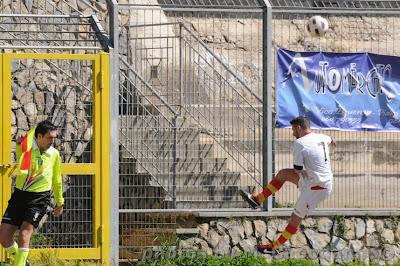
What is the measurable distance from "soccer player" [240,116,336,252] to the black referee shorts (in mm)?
3209

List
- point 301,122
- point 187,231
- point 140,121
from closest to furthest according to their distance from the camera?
point 301,122, point 187,231, point 140,121

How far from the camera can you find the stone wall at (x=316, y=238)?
50.8 ft

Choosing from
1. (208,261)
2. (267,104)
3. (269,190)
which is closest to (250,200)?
(269,190)

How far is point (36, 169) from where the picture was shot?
1372cm

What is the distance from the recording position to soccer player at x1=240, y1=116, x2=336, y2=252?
14.9 meters

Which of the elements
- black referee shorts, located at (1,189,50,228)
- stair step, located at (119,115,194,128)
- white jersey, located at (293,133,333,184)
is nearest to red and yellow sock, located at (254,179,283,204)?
white jersey, located at (293,133,333,184)

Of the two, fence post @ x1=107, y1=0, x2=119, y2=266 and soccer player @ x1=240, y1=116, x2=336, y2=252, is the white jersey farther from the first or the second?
fence post @ x1=107, y1=0, x2=119, y2=266

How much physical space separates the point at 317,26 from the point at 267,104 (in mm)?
1245

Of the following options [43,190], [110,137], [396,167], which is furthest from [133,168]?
[396,167]

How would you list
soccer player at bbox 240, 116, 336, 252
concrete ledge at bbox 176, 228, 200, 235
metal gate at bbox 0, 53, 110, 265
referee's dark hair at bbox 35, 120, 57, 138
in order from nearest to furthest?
referee's dark hair at bbox 35, 120, 57, 138
metal gate at bbox 0, 53, 110, 265
soccer player at bbox 240, 116, 336, 252
concrete ledge at bbox 176, 228, 200, 235

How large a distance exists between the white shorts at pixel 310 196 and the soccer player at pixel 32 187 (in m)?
3.13

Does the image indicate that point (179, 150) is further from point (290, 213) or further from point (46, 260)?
point (46, 260)

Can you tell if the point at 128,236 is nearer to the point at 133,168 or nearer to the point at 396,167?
the point at 133,168

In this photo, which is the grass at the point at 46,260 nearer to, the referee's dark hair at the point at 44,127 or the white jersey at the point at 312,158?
the referee's dark hair at the point at 44,127
